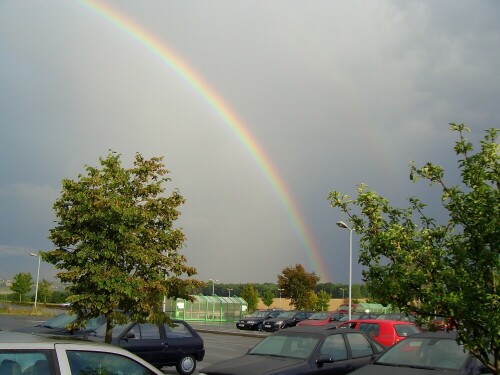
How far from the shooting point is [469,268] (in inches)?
222

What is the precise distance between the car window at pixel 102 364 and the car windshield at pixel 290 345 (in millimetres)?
4865

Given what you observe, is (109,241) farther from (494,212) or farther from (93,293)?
(494,212)

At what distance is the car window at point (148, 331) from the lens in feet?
44.5

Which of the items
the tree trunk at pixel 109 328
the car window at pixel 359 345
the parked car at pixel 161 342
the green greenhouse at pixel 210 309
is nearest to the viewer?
the car window at pixel 359 345

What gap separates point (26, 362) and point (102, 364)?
637mm

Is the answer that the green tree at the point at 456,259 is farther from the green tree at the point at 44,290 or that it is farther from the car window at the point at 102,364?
the green tree at the point at 44,290

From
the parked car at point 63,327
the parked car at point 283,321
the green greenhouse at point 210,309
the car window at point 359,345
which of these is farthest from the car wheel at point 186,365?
the green greenhouse at point 210,309

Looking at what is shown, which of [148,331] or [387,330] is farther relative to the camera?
[387,330]

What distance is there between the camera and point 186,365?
1414cm

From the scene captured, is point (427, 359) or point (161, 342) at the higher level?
point (427, 359)

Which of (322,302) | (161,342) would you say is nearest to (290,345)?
(161,342)

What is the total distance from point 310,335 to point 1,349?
650 centimetres

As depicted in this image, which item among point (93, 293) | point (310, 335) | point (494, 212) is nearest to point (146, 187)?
point (93, 293)

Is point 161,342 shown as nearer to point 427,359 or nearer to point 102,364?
point 427,359
